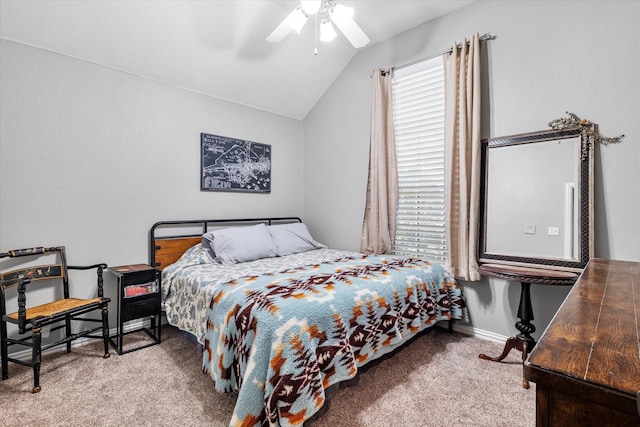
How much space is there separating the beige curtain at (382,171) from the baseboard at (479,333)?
95 cm

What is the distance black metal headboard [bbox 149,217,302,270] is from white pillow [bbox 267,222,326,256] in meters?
0.62

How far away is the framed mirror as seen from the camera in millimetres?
2271

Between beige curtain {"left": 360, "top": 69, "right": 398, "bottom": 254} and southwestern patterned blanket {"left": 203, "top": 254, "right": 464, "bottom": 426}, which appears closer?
southwestern patterned blanket {"left": 203, "top": 254, "right": 464, "bottom": 426}

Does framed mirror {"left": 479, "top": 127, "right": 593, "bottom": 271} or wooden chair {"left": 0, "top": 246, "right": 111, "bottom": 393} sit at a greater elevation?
framed mirror {"left": 479, "top": 127, "right": 593, "bottom": 271}

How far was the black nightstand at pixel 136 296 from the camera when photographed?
8.25ft

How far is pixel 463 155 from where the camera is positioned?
8.97 feet

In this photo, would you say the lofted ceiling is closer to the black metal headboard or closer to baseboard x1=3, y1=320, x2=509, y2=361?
the black metal headboard

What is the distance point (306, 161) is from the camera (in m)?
4.30

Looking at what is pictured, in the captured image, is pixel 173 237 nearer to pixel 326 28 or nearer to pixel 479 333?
pixel 326 28

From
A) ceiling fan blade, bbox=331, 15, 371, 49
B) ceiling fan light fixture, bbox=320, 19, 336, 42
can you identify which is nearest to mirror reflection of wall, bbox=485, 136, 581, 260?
ceiling fan blade, bbox=331, 15, 371, 49

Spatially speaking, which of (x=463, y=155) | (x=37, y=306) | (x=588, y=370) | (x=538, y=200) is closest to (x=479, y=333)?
(x=538, y=200)

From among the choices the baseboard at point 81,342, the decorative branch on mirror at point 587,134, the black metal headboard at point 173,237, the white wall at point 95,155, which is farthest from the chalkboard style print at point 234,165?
the decorative branch on mirror at point 587,134

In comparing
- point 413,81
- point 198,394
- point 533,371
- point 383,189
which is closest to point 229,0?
point 413,81

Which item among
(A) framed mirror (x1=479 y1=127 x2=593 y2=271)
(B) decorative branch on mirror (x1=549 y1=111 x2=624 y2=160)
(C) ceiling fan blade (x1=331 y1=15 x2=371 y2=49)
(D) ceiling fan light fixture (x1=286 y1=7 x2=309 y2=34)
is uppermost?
(D) ceiling fan light fixture (x1=286 y1=7 x2=309 y2=34)
